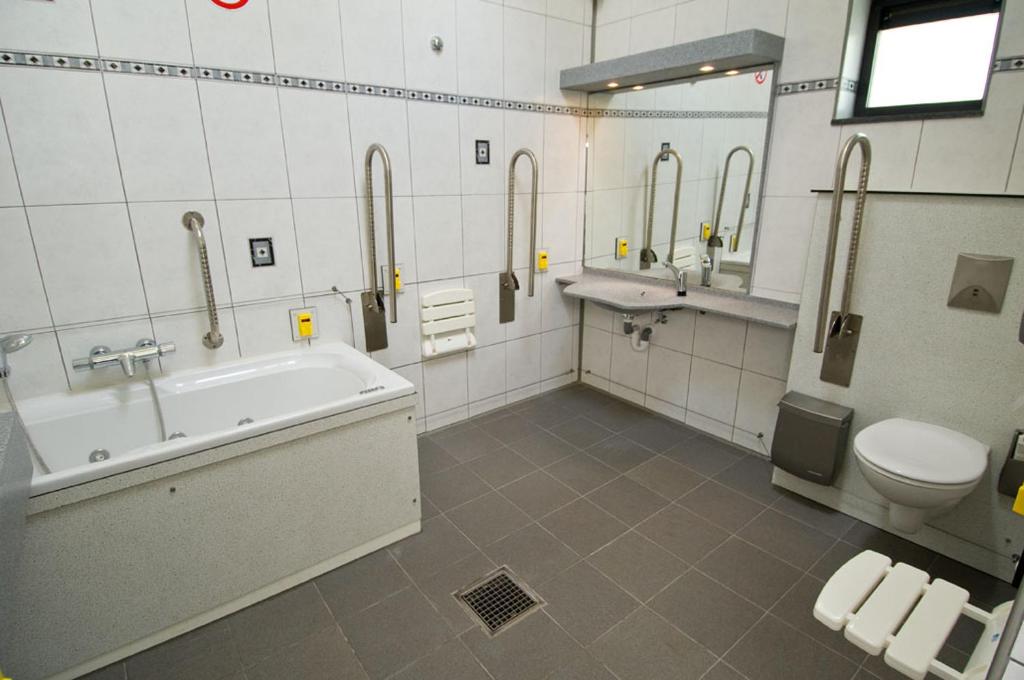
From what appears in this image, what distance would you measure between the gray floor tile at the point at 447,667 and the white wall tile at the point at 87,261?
1.70 m

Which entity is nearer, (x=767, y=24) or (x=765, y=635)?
(x=765, y=635)

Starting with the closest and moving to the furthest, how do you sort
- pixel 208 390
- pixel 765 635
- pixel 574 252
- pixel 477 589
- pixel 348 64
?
pixel 765 635
pixel 477 589
pixel 208 390
pixel 348 64
pixel 574 252

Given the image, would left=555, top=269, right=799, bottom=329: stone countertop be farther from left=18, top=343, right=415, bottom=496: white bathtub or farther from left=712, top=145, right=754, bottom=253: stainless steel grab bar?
left=18, top=343, right=415, bottom=496: white bathtub

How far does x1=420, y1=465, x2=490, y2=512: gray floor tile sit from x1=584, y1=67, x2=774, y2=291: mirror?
1.62 meters

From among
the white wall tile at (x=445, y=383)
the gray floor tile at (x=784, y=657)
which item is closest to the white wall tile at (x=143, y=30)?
the white wall tile at (x=445, y=383)

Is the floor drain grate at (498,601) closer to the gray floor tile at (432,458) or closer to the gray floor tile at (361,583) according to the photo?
the gray floor tile at (361,583)

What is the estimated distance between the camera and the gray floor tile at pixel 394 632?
5.39 ft

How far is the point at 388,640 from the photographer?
1711mm

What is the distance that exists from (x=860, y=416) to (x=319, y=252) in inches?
98.4

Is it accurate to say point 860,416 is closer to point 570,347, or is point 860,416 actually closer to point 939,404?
point 939,404

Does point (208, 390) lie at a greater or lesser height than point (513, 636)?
greater

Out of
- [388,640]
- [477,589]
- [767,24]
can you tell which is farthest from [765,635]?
[767,24]

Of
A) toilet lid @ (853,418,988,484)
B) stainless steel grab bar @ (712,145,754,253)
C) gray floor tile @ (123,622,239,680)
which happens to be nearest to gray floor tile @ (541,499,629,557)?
toilet lid @ (853,418,988,484)

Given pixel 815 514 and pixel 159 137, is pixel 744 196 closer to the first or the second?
pixel 815 514
